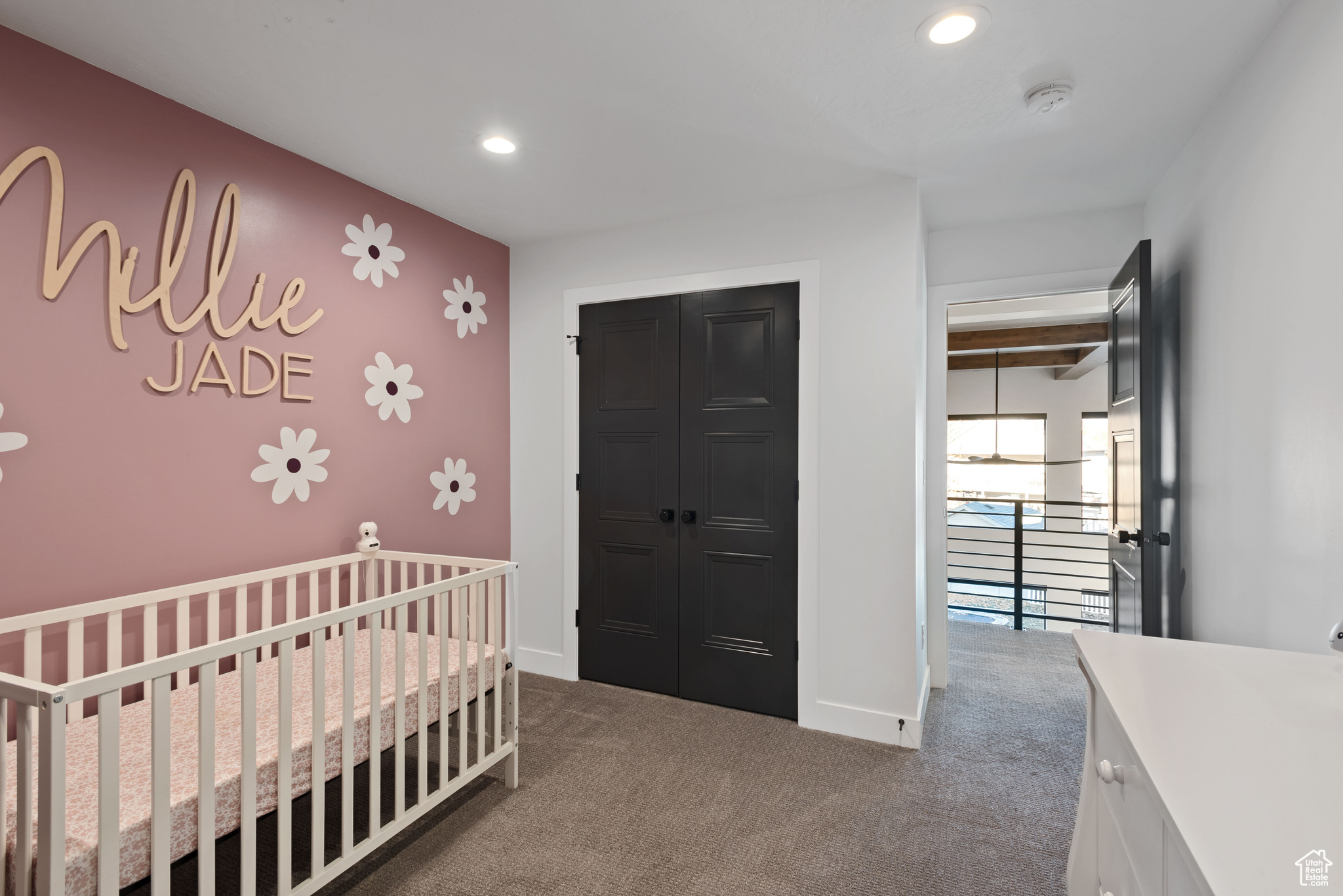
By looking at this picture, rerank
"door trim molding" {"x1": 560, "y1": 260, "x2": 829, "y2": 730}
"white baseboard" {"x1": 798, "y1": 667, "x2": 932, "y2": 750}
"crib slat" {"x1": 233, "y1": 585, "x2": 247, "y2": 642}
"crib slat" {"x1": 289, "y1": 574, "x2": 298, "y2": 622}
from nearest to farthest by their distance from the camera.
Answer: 1. "crib slat" {"x1": 233, "y1": 585, "x2": 247, "y2": 642}
2. "crib slat" {"x1": 289, "y1": 574, "x2": 298, "y2": 622}
3. "white baseboard" {"x1": 798, "y1": 667, "x2": 932, "y2": 750}
4. "door trim molding" {"x1": 560, "y1": 260, "x2": 829, "y2": 730}

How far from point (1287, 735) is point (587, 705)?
2.52 m

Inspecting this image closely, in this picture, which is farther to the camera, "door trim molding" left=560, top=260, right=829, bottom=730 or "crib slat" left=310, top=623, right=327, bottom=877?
"door trim molding" left=560, top=260, right=829, bottom=730

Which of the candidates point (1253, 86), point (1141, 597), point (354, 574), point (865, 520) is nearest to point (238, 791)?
point (354, 574)

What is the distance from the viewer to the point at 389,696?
1885mm

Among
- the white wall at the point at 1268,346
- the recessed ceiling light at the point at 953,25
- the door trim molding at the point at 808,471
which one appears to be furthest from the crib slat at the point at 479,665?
the white wall at the point at 1268,346

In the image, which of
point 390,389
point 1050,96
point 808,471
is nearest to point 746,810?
point 808,471

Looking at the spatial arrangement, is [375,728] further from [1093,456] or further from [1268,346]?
[1093,456]

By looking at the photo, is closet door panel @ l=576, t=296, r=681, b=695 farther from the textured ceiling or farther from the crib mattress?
the crib mattress

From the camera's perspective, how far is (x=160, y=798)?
1195 mm

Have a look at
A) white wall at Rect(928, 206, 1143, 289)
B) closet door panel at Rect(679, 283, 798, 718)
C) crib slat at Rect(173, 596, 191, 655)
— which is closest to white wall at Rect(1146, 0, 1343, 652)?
white wall at Rect(928, 206, 1143, 289)

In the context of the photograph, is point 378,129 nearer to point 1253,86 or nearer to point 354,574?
point 354,574

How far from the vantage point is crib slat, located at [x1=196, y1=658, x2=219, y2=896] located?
1.27m

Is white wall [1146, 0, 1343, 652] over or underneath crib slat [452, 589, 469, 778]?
over

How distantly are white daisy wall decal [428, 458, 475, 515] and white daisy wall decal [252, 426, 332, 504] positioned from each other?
593 mm
